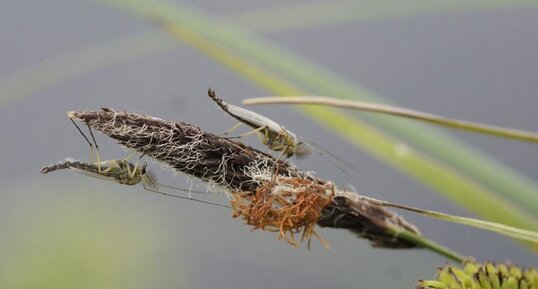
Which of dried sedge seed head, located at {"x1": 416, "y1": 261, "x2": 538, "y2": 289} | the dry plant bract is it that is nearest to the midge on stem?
the dry plant bract

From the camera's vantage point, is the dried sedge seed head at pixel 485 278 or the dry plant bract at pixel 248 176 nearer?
the dry plant bract at pixel 248 176

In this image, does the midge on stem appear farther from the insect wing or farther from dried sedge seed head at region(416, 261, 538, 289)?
dried sedge seed head at region(416, 261, 538, 289)

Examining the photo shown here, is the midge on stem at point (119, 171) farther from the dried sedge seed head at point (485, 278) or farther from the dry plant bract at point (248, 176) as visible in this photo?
the dried sedge seed head at point (485, 278)

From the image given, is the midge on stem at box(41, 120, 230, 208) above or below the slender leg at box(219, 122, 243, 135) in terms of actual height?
below

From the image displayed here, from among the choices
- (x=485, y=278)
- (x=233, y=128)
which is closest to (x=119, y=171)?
(x=233, y=128)

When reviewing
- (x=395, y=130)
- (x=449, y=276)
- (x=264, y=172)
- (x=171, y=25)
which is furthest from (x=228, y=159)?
(x=171, y=25)

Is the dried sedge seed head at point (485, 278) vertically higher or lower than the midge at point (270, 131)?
lower

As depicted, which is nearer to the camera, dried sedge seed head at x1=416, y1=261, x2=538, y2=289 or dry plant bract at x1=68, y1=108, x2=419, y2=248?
dry plant bract at x1=68, y1=108, x2=419, y2=248

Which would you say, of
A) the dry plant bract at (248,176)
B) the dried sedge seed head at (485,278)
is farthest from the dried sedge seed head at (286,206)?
the dried sedge seed head at (485,278)

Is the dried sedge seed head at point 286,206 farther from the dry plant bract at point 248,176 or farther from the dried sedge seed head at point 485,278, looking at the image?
the dried sedge seed head at point 485,278
